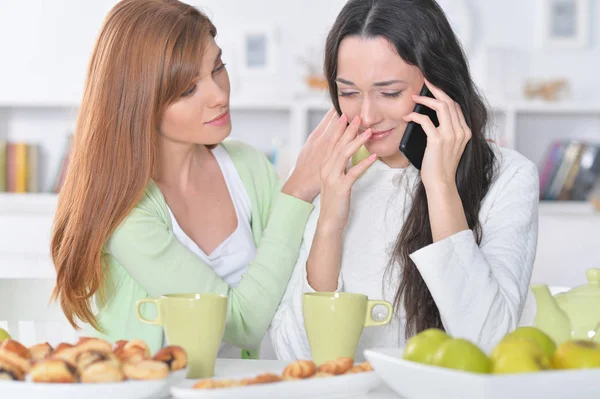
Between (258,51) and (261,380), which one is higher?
(258,51)

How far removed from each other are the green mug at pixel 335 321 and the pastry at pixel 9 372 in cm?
37

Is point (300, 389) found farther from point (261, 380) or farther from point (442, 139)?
point (442, 139)

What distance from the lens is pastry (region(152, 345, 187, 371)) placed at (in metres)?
0.94

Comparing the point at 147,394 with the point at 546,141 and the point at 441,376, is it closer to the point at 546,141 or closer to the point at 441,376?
the point at 441,376

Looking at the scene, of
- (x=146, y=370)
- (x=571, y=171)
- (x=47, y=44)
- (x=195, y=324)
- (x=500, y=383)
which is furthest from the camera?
(x=47, y=44)

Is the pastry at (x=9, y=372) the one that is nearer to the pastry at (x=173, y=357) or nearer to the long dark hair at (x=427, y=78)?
the pastry at (x=173, y=357)

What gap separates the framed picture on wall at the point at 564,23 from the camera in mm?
3605

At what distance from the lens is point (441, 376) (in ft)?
2.70

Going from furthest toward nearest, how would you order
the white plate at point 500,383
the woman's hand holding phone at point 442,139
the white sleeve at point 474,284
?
the woman's hand holding phone at point 442,139, the white sleeve at point 474,284, the white plate at point 500,383

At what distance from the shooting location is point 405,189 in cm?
165

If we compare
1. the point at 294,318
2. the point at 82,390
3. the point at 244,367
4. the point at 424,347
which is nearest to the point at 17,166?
the point at 294,318

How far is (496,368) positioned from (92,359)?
1.41 feet

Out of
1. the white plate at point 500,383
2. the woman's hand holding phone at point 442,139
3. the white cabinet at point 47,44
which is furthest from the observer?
the white cabinet at point 47,44

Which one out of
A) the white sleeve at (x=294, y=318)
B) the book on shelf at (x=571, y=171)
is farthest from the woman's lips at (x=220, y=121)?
the book on shelf at (x=571, y=171)
